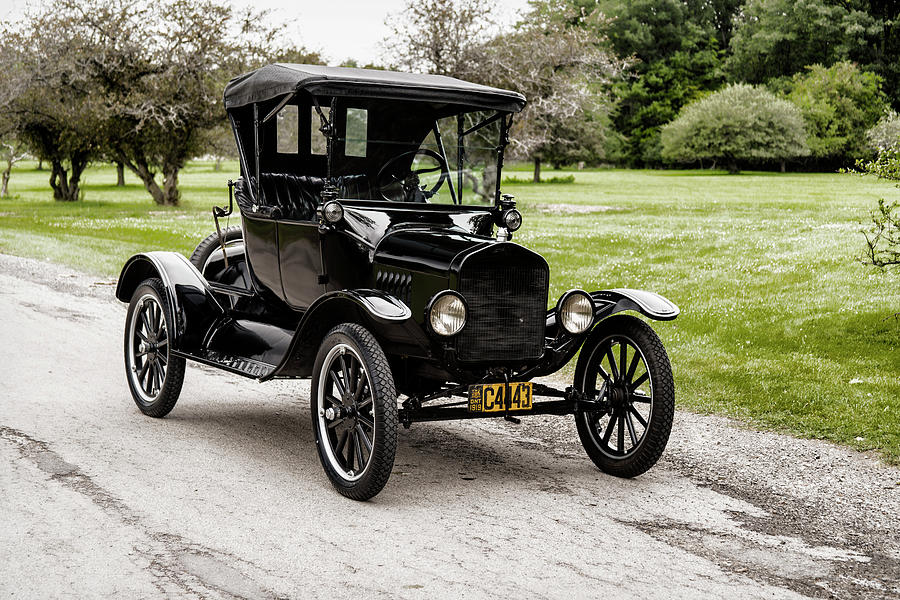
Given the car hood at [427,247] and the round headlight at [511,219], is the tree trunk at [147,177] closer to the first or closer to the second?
the round headlight at [511,219]

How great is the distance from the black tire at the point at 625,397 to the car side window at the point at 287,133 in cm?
274

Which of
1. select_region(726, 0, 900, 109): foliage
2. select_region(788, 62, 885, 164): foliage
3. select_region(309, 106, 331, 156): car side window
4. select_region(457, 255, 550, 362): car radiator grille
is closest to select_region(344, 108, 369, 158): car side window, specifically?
select_region(309, 106, 331, 156): car side window

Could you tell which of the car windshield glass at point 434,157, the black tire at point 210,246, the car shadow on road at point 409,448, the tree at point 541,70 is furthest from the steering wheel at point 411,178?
the tree at point 541,70

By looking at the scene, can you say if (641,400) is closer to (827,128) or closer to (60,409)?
(60,409)

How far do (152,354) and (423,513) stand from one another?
3.00m

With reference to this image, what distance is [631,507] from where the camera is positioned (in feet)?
16.7

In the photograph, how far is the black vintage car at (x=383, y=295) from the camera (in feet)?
17.3

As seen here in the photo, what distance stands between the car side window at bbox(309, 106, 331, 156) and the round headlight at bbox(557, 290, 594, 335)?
1.91m

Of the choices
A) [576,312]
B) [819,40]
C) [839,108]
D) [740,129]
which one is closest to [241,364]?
[576,312]

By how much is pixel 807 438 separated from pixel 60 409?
536cm

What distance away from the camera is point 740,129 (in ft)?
190

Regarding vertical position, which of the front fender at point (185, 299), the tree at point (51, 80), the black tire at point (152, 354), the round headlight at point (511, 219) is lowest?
the black tire at point (152, 354)

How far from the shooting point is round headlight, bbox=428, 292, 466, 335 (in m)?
5.19

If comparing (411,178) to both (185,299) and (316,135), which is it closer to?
(316,135)
